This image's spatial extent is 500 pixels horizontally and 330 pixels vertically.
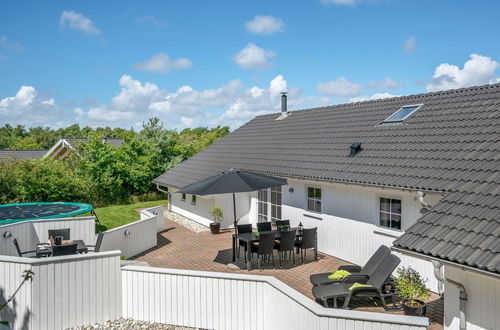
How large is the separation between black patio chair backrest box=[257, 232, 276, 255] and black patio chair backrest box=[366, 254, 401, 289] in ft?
10.8

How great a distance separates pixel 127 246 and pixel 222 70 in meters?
16.6

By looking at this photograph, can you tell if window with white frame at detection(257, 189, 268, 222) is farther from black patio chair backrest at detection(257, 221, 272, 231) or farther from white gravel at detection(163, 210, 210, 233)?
black patio chair backrest at detection(257, 221, 272, 231)

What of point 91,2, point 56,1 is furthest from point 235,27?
point 56,1

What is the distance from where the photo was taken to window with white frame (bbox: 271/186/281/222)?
15.3 meters

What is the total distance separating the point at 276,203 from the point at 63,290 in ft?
29.7

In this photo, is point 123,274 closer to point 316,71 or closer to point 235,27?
point 235,27

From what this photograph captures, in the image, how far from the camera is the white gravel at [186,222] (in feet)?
57.6

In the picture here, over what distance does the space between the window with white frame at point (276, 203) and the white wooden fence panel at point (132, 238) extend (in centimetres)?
476

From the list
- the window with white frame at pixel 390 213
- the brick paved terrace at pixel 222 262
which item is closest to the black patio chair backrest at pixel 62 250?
the brick paved terrace at pixel 222 262

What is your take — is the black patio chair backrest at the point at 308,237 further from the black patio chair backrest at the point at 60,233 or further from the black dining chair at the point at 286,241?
the black patio chair backrest at the point at 60,233

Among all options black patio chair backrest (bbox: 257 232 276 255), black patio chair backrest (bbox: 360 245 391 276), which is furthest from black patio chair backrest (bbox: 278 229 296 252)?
black patio chair backrest (bbox: 360 245 391 276)

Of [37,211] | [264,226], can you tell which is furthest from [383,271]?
[37,211]

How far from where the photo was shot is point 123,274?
8.48m

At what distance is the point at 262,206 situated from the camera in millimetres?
16391
